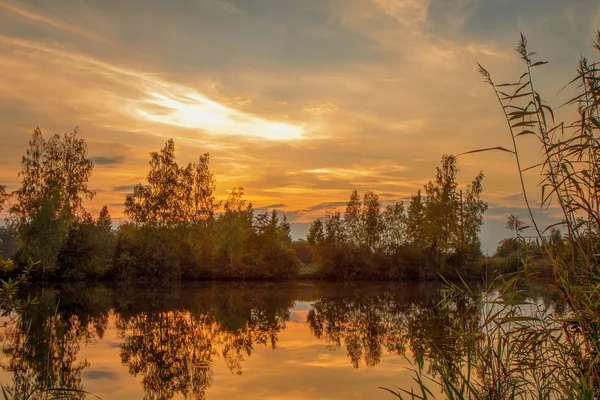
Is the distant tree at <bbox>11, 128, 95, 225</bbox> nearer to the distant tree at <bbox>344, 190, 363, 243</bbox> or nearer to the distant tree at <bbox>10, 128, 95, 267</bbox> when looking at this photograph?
the distant tree at <bbox>10, 128, 95, 267</bbox>

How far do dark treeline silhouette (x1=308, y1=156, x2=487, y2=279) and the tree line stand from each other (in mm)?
85

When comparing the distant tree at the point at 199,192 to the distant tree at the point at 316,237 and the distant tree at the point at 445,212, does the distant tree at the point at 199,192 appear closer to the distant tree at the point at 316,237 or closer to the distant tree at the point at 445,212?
the distant tree at the point at 316,237

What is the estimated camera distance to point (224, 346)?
14094 millimetres

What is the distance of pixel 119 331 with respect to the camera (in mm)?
16438

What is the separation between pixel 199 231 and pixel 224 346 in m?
30.2

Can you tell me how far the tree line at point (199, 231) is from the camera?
35500 millimetres

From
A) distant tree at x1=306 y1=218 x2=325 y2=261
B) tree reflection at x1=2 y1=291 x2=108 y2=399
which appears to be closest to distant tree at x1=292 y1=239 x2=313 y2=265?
distant tree at x1=306 y1=218 x2=325 y2=261

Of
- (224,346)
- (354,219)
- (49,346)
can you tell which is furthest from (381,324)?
(354,219)

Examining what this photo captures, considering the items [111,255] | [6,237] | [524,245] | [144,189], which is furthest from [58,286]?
[524,245]

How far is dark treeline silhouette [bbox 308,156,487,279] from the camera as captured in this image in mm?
40625

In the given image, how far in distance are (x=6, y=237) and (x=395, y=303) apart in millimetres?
37818

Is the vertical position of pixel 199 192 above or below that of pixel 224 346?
above

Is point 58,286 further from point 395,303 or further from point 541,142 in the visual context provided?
point 541,142

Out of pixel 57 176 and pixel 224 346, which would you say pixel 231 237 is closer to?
pixel 57 176
